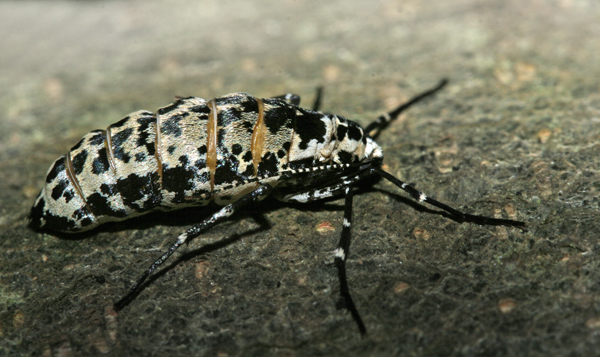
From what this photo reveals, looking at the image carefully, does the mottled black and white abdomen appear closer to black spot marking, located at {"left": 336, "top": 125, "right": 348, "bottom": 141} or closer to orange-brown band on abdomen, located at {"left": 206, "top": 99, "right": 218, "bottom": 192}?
orange-brown band on abdomen, located at {"left": 206, "top": 99, "right": 218, "bottom": 192}

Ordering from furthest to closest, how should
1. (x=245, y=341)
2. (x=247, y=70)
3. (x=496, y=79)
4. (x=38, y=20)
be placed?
(x=38, y=20) < (x=247, y=70) < (x=496, y=79) < (x=245, y=341)

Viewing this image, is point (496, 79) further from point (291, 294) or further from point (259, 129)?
point (291, 294)

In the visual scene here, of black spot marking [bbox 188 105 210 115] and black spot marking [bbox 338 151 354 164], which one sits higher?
black spot marking [bbox 188 105 210 115]

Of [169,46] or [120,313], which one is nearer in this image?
[120,313]

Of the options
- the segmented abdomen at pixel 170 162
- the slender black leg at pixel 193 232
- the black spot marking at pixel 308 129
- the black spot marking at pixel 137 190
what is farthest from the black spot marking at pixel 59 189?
the black spot marking at pixel 308 129

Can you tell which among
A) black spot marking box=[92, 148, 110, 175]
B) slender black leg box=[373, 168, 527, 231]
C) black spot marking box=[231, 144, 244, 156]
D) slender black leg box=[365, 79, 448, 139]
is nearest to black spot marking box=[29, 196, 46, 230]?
black spot marking box=[92, 148, 110, 175]

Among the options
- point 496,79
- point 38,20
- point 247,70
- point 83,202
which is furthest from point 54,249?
point 38,20
